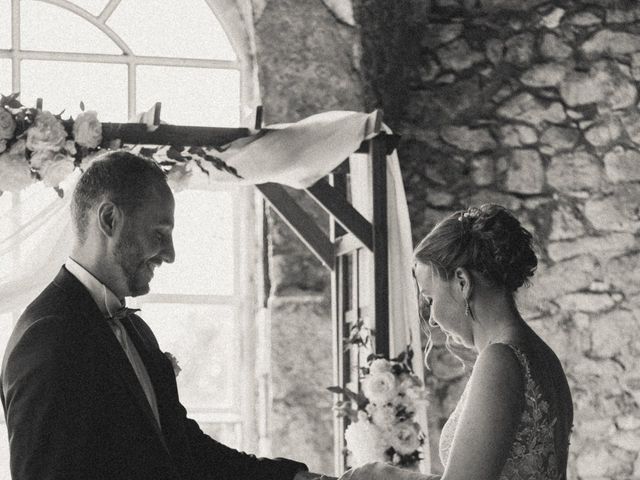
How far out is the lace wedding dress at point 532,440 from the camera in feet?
7.89

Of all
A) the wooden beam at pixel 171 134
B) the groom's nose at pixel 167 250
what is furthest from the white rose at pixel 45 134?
the groom's nose at pixel 167 250

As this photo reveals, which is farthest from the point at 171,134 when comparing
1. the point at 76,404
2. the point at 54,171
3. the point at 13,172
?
the point at 76,404

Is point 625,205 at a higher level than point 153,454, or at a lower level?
higher

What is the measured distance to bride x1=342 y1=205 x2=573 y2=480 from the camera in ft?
7.70

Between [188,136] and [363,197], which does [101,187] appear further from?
[363,197]

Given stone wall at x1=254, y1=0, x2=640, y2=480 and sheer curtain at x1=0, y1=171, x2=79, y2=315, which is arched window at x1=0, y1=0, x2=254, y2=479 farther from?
sheer curtain at x1=0, y1=171, x2=79, y2=315

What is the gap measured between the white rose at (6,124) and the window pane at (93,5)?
6.52ft

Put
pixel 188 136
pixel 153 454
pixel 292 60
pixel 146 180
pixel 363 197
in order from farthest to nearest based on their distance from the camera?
1. pixel 292 60
2. pixel 363 197
3. pixel 188 136
4. pixel 146 180
5. pixel 153 454

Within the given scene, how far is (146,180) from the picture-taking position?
2.57 metres

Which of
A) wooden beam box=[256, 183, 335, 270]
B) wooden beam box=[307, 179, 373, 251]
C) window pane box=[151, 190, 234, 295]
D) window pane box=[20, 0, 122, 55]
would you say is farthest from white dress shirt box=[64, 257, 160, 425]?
window pane box=[20, 0, 122, 55]

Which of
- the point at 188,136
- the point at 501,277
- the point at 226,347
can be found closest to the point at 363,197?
the point at 188,136

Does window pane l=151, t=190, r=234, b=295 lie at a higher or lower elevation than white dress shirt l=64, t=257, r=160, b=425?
higher

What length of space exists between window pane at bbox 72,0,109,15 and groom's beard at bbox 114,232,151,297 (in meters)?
3.71

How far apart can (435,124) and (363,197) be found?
3.56 feet
